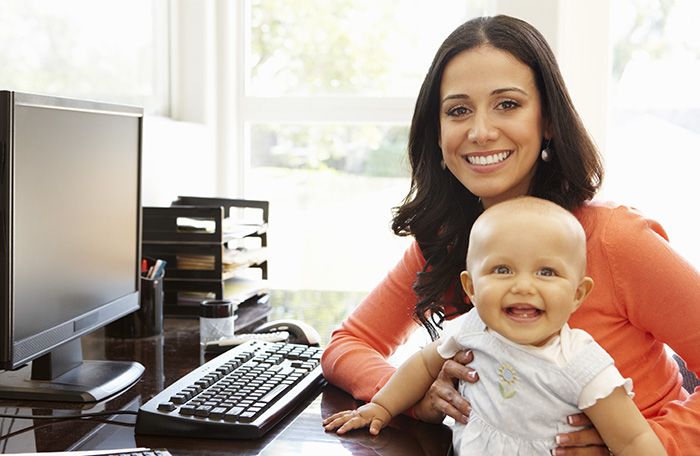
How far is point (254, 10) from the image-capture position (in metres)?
3.22

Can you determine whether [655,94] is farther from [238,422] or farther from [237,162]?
[238,422]

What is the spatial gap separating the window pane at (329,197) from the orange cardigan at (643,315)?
1.70m

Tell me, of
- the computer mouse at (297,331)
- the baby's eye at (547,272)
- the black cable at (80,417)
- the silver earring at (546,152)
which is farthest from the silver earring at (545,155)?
the black cable at (80,417)

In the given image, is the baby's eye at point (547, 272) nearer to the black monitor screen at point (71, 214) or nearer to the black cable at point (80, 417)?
the black cable at point (80, 417)

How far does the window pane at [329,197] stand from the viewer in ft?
10.3

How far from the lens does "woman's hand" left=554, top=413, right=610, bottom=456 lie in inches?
45.5

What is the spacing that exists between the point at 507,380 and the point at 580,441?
127 millimetres

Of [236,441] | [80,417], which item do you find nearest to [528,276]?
[236,441]

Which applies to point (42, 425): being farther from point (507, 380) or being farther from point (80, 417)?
point (507, 380)

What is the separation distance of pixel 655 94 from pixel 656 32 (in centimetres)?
21

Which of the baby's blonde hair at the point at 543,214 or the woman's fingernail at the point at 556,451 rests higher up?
the baby's blonde hair at the point at 543,214

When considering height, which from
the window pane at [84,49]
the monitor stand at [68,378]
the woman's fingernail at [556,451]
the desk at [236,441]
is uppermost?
the window pane at [84,49]

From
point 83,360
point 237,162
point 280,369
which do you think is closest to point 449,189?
point 280,369

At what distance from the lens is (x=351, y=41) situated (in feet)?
10.3
